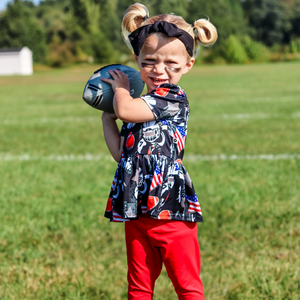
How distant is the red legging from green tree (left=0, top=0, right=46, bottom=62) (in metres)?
63.9

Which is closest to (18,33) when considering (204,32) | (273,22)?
(273,22)

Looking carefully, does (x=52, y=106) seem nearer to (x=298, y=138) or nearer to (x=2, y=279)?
(x=298, y=138)

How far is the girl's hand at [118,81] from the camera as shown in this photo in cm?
199

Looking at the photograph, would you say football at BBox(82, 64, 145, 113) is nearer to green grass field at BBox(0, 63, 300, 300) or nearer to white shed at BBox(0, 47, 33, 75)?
green grass field at BBox(0, 63, 300, 300)

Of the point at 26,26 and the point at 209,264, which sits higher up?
the point at 26,26

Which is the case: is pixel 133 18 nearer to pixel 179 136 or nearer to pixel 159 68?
pixel 159 68

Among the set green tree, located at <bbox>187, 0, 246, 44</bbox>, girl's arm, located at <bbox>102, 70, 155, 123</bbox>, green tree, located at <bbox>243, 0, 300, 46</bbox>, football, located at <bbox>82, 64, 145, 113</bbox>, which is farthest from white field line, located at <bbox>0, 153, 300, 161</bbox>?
green tree, located at <bbox>243, 0, 300, 46</bbox>

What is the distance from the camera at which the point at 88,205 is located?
4238mm

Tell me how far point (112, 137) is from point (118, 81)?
271 mm

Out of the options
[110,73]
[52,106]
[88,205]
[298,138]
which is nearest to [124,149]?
[110,73]

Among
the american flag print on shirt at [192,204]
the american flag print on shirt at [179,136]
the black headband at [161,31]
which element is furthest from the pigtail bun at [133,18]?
the american flag print on shirt at [192,204]

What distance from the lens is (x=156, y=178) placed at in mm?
1834

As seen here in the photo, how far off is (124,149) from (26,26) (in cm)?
6840

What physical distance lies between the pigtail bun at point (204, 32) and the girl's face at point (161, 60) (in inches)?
5.1
